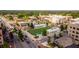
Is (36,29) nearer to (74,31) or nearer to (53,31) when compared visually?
(53,31)

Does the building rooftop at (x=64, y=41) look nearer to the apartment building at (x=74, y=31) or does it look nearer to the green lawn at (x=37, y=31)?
the apartment building at (x=74, y=31)

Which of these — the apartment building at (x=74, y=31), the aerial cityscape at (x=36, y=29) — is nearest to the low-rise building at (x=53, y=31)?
the aerial cityscape at (x=36, y=29)

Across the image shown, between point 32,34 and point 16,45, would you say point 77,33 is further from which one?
point 16,45

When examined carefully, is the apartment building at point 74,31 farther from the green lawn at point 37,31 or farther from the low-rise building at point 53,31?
the green lawn at point 37,31

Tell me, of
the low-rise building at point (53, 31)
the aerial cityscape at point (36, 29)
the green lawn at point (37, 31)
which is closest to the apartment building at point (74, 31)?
the aerial cityscape at point (36, 29)

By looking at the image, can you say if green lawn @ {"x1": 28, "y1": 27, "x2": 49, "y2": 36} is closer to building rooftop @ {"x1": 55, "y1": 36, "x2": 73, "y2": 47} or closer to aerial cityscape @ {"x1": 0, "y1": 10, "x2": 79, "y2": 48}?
aerial cityscape @ {"x1": 0, "y1": 10, "x2": 79, "y2": 48}

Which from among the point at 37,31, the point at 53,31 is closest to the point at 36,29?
the point at 37,31

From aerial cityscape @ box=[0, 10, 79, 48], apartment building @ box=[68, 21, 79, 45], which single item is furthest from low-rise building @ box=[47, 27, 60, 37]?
apartment building @ box=[68, 21, 79, 45]

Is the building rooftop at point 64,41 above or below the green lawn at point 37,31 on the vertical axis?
below
